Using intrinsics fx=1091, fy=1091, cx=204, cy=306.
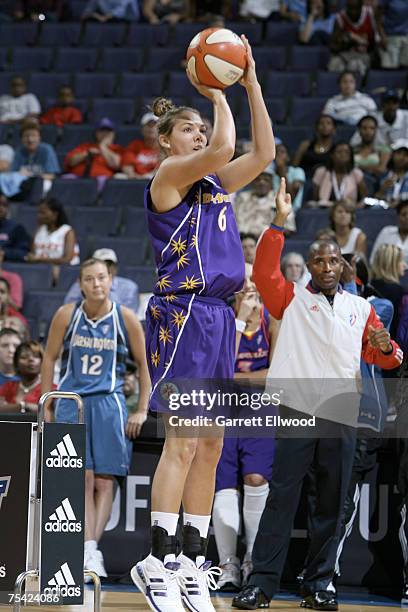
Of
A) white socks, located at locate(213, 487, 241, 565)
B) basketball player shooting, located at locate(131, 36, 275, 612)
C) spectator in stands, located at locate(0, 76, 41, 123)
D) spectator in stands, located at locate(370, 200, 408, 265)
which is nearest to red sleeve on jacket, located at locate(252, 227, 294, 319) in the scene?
basketball player shooting, located at locate(131, 36, 275, 612)

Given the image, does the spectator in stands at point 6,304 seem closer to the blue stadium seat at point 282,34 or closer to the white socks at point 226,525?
the white socks at point 226,525

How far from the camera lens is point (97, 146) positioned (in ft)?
38.3

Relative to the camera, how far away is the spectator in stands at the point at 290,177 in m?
10.3

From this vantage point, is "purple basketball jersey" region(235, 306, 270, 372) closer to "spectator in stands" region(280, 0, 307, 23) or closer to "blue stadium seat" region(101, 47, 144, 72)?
"blue stadium seat" region(101, 47, 144, 72)

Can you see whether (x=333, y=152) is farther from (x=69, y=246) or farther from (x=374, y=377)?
(x=374, y=377)

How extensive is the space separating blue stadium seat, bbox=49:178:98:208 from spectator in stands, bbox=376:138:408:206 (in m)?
2.98

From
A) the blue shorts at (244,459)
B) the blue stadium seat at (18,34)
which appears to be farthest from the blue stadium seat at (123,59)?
the blue shorts at (244,459)

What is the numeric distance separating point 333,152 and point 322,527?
5.30 meters

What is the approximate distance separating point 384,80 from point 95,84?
3.43 meters

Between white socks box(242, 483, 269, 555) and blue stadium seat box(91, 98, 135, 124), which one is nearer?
white socks box(242, 483, 269, 555)

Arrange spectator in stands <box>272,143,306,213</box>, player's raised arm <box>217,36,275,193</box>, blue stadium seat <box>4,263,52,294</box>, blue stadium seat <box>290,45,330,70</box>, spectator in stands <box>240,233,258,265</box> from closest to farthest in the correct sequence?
player's raised arm <box>217,36,275,193</box> < spectator in stands <box>240,233,258,265</box> < blue stadium seat <box>4,263,52,294</box> < spectator in stands <box>272,143,306,213</box> < blue stadium seat <box>290,45,330,70</box>

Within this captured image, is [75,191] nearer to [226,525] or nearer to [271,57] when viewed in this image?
[271,57]

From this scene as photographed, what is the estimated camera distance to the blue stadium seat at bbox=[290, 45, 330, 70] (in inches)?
500

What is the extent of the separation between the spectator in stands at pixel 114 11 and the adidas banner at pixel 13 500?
418 inches
